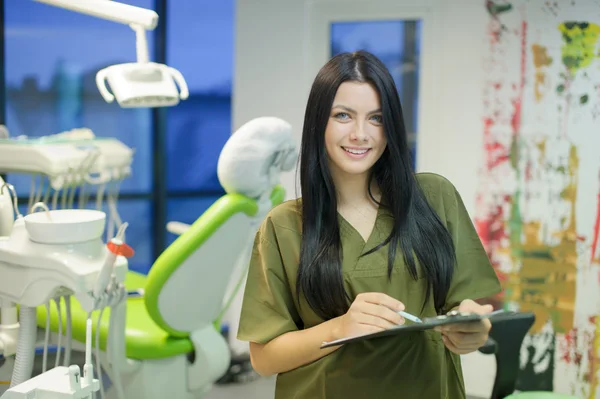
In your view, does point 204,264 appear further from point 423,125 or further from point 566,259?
point 566,259

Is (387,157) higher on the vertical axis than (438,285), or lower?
higher

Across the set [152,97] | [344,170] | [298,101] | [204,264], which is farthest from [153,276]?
[298,101]

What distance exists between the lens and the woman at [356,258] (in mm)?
1408

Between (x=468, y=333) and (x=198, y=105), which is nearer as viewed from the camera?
(x=468, y=333)

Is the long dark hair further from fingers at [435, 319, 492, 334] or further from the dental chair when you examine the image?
the dental chair

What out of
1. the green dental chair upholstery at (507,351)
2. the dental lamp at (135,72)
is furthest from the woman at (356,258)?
the dental lamp at (135,72)

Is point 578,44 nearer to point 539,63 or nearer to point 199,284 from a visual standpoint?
point 539,63

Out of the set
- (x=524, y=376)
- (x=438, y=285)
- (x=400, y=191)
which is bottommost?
(x=524, y=376)

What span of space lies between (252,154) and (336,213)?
105 cm

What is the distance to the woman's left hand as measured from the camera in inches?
51.6

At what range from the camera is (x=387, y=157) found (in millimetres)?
1498

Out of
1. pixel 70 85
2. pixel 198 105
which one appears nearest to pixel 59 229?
pixel 70 85

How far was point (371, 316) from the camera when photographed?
1257mm

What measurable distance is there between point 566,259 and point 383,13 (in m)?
1.47
